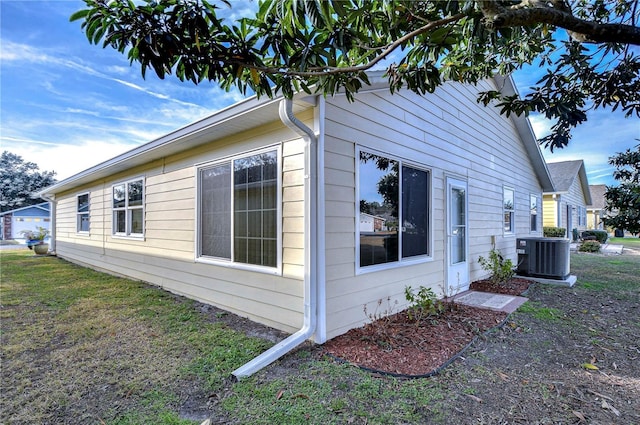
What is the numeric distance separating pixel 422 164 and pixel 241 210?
9.57 ft

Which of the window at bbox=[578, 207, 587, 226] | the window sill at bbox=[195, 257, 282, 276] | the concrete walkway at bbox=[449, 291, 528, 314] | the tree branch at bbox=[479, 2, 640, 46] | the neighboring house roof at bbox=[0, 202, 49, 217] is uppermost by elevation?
the tree branch at bbox=[479, 2, 640, 46]

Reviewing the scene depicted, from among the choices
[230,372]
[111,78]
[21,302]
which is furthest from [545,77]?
[111,78]

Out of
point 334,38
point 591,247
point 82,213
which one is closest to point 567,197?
point 591,247

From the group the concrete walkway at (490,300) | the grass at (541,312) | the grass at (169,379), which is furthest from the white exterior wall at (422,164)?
→ the grass at (541,312)

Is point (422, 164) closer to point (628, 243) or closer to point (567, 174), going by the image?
point (567, 174)

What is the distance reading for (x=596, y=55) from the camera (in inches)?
131

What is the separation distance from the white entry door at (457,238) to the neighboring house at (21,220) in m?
32.5

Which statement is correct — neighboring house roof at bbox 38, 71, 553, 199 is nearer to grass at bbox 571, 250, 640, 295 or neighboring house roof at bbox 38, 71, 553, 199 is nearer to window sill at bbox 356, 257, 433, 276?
window sill at bbox 356, 257, 433, 276

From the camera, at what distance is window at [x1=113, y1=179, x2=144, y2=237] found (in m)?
7.14

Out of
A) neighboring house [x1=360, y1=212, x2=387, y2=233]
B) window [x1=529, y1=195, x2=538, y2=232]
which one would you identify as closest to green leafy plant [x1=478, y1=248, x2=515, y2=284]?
neighboring house [x1=360, y1=212, x2=387, y2=233]

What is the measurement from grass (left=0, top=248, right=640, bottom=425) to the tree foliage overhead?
239 centimetres

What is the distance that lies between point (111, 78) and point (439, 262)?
A: 9.04m

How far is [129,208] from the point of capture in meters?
7.49

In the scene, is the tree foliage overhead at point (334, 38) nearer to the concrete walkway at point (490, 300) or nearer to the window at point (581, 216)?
the concrete walkway at point (490, 300)
